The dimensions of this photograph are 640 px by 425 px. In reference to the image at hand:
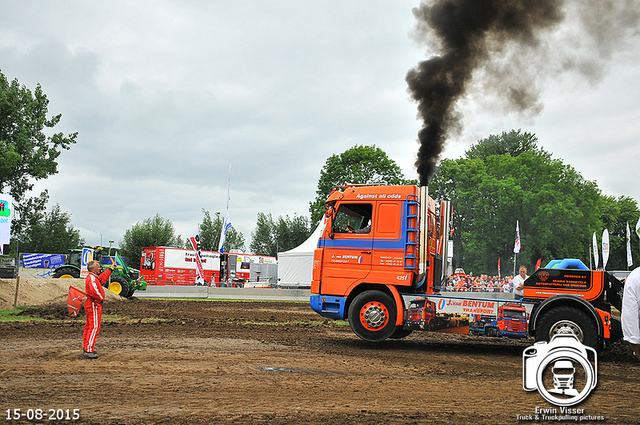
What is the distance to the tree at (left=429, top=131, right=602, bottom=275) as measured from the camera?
49.4 metres

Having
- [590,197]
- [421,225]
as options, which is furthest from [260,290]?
[590,197]

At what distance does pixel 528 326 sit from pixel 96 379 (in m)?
7.65

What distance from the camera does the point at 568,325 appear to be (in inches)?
360

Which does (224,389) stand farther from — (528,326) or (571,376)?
(528,326)

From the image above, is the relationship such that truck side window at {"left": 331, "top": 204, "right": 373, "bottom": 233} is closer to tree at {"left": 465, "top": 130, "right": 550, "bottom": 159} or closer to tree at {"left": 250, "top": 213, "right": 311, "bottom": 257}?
tree at {"left": 250, "top": 213, "right": 311, "bottom": 257}

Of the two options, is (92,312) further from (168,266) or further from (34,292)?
(168,266)

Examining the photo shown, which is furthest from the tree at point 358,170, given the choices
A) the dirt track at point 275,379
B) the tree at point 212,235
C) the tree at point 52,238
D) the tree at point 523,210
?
the dirt track at point 275,379

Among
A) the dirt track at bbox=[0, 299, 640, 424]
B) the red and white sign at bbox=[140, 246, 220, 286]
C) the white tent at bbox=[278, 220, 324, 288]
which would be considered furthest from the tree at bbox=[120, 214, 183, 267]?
the dirt track at bbox=[0, 299, 640, 424]

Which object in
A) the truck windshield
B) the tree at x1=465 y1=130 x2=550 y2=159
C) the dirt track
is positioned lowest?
the dirt track

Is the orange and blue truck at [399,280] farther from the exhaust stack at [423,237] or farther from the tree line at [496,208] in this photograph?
the tree line at [496,208]

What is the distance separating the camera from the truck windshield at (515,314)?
960cm

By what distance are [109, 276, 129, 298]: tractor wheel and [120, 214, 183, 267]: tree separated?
41.8 m

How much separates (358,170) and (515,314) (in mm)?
39058

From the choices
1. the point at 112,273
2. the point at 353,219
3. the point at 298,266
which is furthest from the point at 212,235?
the point at 353,219
